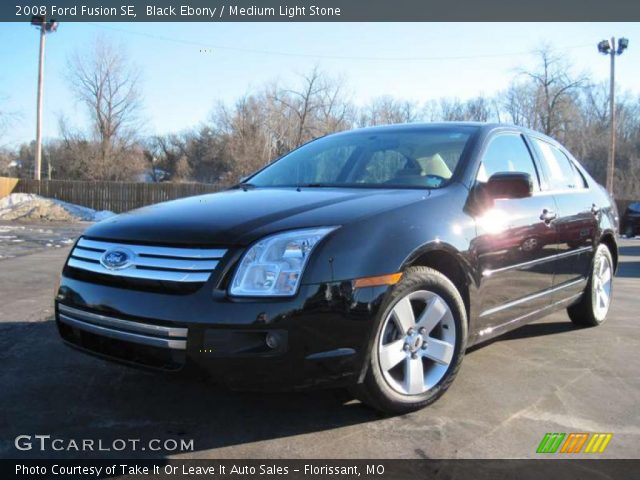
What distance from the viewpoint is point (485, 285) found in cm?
338

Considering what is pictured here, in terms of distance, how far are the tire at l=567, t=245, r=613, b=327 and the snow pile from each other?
20.9 meters

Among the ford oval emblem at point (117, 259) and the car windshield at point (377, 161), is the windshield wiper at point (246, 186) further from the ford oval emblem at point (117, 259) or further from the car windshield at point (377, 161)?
the ford oval emblem at point (117, 259)

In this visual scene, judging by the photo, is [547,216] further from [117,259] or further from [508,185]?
[117,259]

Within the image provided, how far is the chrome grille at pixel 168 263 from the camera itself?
2539mm

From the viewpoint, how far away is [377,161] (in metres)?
3.88

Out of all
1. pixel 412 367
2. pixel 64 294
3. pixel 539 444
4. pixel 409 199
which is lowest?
pixel 539 444

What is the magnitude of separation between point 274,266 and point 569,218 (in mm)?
2862

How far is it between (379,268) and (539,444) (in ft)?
3.82

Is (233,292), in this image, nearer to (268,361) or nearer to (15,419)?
(268,361)

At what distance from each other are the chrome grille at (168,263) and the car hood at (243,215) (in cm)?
4

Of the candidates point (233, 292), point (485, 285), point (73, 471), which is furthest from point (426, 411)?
point (73, 471)

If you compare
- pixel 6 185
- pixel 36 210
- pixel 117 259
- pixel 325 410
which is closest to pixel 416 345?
pixel 325 410

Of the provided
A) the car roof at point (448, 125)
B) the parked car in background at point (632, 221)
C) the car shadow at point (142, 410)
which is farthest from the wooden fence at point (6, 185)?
the parked car in background at point (632, 221)

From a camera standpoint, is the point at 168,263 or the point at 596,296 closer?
the point at 168,263
